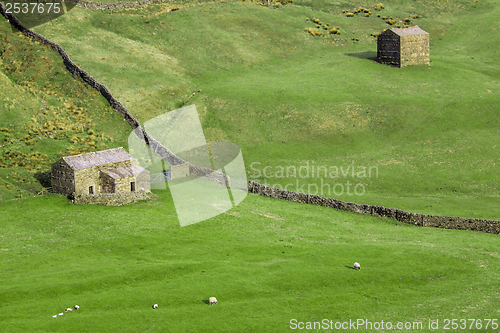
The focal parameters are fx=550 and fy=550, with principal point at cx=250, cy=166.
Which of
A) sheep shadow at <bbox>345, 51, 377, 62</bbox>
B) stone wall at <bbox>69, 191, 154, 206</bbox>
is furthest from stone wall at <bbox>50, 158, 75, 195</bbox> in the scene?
sheep shadow at <bbox>345, 51, 377, 62</bbox>

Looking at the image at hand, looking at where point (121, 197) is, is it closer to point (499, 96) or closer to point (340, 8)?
point (499, 96)

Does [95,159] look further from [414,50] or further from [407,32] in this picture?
[414,50]

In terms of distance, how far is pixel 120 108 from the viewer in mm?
78875

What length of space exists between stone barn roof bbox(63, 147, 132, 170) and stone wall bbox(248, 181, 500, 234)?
15.1 meters

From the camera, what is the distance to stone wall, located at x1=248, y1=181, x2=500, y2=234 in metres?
53.6

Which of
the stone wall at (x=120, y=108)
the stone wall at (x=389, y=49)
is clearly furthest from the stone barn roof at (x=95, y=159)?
the stone wall at (x=389, y=49)

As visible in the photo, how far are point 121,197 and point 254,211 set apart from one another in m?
14.0

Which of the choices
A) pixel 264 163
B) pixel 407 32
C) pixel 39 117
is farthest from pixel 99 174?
pixel 407 32

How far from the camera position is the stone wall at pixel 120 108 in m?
65.4

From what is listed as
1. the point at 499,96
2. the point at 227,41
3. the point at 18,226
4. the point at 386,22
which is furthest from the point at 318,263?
the point at 386,22

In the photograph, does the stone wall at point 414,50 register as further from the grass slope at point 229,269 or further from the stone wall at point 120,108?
the stone wall at point 120,108

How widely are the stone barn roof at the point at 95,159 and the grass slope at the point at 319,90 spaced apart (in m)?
16.6

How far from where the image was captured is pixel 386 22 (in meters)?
116

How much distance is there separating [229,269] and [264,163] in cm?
2941
